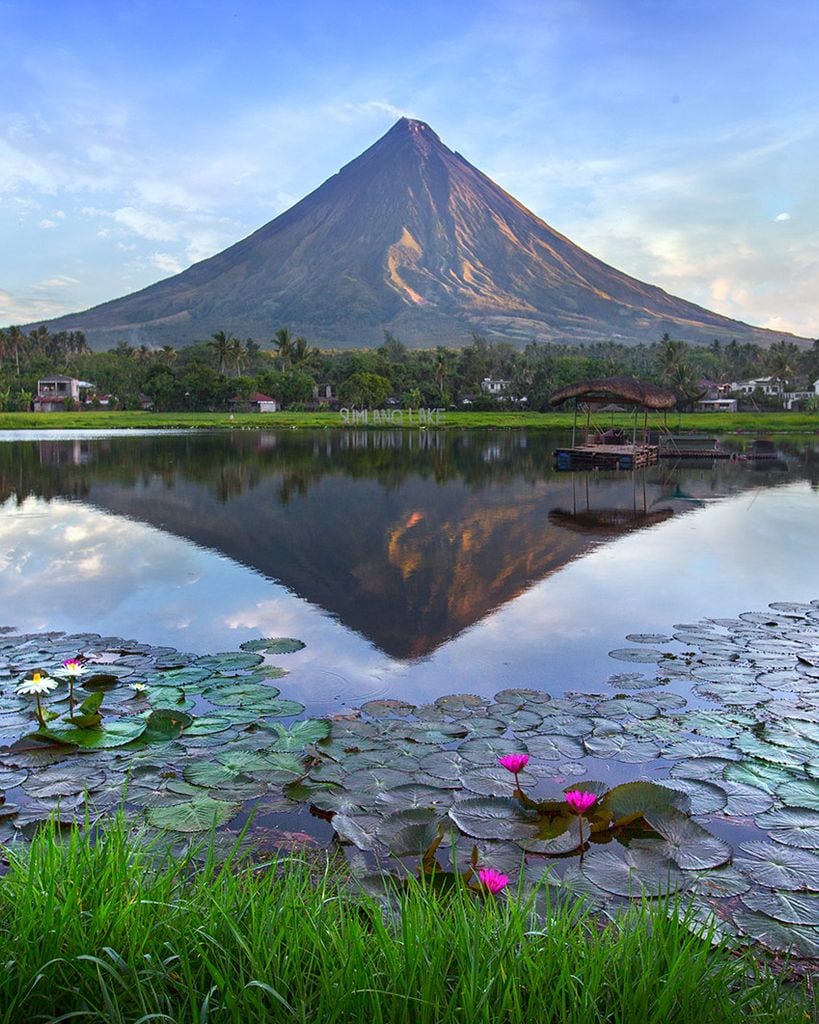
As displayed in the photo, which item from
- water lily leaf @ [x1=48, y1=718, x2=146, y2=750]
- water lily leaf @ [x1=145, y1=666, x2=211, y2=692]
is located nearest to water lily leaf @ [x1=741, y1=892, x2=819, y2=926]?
water lily leaf @ [x1=48, y1=718, x2=146, y2=750]

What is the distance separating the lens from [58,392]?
4006 inches

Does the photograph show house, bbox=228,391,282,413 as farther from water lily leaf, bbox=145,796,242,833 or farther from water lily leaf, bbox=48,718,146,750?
water lily leaf, bbox=145,796,242,833

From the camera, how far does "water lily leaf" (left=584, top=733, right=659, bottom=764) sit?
4828 mm

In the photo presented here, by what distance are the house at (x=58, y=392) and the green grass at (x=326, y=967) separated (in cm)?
9403

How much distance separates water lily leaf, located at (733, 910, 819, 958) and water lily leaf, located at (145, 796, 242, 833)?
7.26 feet

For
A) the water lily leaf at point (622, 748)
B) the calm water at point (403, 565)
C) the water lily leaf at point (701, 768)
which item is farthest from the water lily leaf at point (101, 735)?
the water lily leaf at point (701, 768)

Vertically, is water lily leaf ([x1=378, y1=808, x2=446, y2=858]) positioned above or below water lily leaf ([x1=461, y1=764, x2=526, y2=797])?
above

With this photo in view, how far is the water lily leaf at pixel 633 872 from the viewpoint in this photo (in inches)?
133

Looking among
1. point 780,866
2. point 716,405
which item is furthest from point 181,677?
point 716,405

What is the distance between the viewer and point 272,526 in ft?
47.8

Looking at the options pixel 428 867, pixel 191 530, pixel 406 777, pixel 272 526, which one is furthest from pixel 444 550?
pixel 428 867

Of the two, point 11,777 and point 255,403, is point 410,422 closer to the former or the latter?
point 255,403

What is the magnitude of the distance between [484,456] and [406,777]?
27.7 meters

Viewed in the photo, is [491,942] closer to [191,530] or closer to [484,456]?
[191,530]
